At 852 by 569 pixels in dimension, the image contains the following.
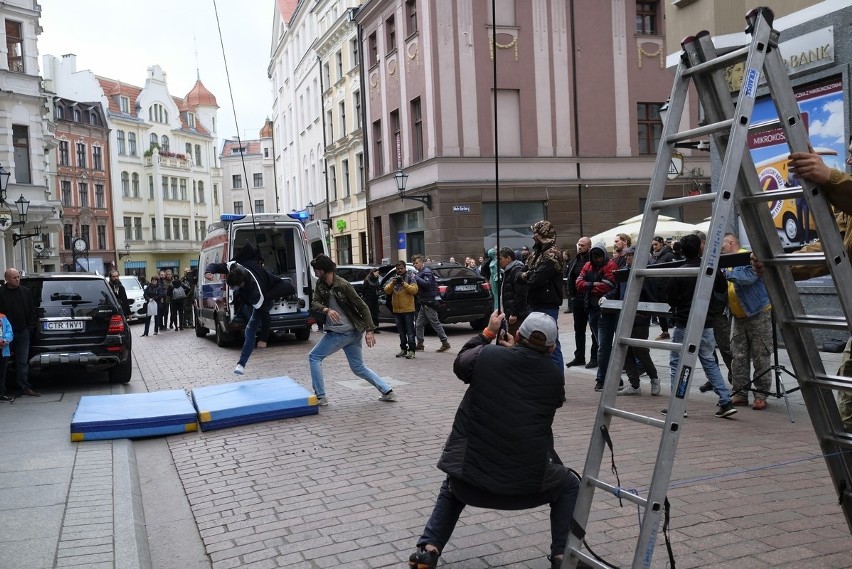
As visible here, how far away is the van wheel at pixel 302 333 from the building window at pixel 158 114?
61.5m

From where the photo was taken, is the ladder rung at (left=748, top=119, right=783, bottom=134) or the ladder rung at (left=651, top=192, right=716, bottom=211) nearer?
the ladder rung at (left=651, top=192, right=716, bottom=211)

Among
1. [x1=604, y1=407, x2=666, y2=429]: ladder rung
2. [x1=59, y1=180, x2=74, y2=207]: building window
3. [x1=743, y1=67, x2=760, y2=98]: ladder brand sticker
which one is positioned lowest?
[x1=604, y1=407, x2=666, y2=429]: ladder rung

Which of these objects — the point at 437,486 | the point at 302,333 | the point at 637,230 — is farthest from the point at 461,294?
the point at 437,486

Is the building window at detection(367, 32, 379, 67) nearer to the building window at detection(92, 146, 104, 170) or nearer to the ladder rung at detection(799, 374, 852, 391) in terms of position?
the ladder rung at detection(799, 374, 852, 391)

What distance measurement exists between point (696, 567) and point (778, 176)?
352 inches

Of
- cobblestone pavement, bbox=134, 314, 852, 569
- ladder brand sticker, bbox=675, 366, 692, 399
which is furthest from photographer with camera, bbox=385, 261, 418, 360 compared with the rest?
ladder brand sticker, bbox=675, 366, 692, 399

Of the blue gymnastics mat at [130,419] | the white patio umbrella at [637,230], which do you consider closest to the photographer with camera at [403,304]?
the blue gymnastics mat at [130,419]

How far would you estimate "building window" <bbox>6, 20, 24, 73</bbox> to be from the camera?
112ft

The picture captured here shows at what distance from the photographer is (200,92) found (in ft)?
274

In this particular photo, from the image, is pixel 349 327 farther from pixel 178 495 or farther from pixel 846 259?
pixel 846 259

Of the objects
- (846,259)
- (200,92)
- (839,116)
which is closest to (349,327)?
(846,259)

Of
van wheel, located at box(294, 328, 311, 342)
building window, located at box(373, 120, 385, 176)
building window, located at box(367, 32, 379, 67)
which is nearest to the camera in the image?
van wheel, located at box(294, 328, 311, 342)

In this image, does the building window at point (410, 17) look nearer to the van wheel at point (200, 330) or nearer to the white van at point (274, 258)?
the white van at point (274, 258)

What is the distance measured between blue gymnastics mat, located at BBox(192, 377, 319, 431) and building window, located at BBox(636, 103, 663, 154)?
24464mm
